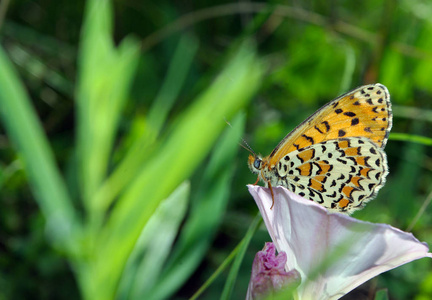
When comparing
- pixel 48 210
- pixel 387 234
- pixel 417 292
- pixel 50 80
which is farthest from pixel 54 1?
pixel 387 234

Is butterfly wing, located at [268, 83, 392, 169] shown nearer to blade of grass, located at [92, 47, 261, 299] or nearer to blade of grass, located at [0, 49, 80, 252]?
blade of grass, located at [92, 47, 261, 299]

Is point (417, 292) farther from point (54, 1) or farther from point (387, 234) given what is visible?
point (54, 1)

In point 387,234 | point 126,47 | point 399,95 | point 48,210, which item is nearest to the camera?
point 387,234

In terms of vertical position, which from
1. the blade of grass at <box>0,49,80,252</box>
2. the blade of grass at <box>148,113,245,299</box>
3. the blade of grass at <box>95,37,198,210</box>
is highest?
the blade of grass at <box>0,49,80,252</box>

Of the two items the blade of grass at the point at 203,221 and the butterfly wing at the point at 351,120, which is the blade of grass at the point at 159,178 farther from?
the butterfly wing at the point at 351,120

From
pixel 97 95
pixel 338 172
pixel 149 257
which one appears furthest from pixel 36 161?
pixel 338 172

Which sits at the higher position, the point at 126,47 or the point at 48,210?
the point at 126,47

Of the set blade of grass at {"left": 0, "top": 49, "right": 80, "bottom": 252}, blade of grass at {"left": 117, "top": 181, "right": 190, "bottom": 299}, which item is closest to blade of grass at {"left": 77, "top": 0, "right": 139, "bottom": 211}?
blade of grass at {"left": 0, "top": 49, "right": 80, "bottom": 252}

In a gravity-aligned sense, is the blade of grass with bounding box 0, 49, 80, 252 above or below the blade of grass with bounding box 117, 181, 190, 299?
above
